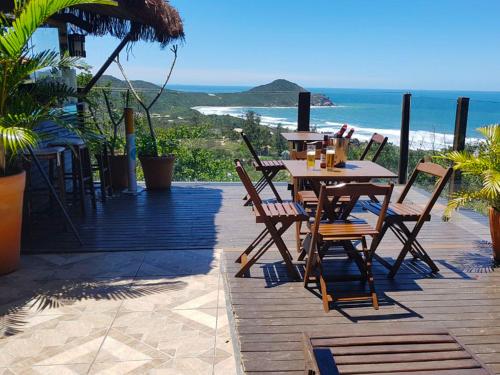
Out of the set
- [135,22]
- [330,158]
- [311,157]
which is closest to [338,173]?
[330,158]

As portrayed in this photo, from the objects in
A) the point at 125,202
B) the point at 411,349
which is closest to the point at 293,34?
the point at 125,202

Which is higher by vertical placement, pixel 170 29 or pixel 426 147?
pixel 170 29

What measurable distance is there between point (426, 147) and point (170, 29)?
488 cm

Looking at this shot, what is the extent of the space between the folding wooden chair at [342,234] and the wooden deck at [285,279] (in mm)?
117

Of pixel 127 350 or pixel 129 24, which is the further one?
pixel 129 24

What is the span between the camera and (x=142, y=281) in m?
3.63

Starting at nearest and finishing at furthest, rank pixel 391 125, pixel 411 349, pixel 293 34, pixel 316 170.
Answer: pixel 411 349 → pixel 316 170 → pixel 391 125 → pixel 293 34

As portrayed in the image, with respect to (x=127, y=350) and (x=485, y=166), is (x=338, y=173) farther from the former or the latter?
(x=127, y=350)

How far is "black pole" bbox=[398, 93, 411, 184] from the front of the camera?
7206mm

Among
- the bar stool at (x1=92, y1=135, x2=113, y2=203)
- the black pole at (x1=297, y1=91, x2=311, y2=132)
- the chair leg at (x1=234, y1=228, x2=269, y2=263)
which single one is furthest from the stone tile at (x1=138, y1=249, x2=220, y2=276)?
the black pole at (x1=297, y1=91, x2=311, y2=132)

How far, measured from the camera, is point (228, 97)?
27.9 feet

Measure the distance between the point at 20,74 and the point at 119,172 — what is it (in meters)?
3.36

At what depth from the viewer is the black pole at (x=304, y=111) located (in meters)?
6.99

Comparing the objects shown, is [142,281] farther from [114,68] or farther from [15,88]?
[114,68]
